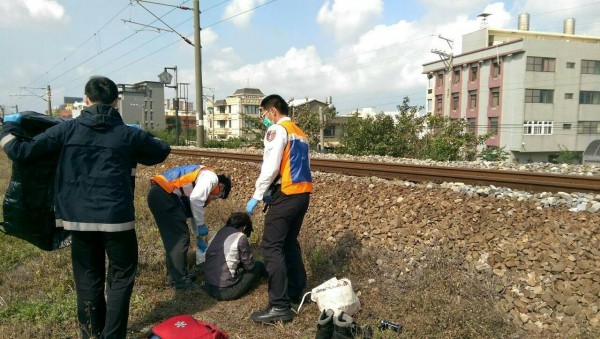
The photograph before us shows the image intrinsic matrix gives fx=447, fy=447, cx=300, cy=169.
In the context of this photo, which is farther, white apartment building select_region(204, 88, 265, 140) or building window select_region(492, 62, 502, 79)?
white apartment building select_region(204, 88, 265, 140)

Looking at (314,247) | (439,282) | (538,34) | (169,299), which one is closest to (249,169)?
(314,247)

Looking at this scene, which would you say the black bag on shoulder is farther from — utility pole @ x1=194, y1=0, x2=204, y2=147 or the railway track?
utility pole @ x1=194, y1=0, x2=204, y2=147

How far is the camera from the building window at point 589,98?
48.8 meters

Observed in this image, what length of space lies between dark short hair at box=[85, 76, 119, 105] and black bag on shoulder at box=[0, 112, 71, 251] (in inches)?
26.1

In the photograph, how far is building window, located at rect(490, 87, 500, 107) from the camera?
4930 centimetres

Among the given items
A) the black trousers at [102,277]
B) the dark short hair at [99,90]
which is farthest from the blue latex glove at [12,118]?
the black trousers at [102,277]

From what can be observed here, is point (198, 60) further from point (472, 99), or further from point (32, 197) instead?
point (472, 99)

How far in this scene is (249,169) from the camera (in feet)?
32.6

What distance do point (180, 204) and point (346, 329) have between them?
2.22 metres

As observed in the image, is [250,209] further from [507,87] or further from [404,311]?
[507,87]

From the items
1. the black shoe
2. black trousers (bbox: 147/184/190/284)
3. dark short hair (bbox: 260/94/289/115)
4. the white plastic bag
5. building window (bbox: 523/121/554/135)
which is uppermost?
building window (bbox: 523/121/554/135)

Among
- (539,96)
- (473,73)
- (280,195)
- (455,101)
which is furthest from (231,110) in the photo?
(280,195)

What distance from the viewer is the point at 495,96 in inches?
1956

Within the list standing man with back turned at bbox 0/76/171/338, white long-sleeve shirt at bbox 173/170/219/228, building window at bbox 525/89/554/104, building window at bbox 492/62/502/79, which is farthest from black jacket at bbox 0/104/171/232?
building window at bbox 492/62/502/79
